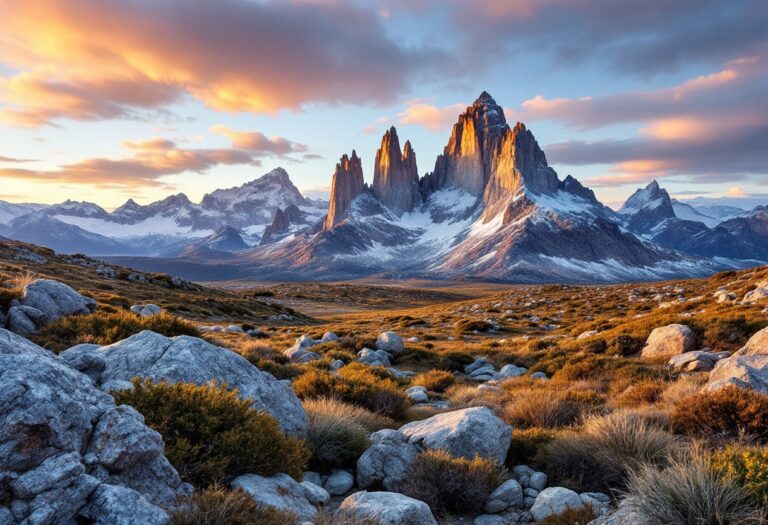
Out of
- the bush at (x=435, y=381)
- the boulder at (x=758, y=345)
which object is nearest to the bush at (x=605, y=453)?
the boulder at (x=758, y=345)

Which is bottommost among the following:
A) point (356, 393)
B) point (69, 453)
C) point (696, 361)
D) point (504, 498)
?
point (504, 498)

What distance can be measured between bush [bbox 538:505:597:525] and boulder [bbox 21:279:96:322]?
16.3 meters

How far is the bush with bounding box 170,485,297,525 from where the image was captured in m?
4.70

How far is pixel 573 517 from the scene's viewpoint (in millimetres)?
6340

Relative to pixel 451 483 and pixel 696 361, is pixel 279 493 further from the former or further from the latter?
pixel 696 361

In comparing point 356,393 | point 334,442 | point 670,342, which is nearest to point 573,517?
point 334,442

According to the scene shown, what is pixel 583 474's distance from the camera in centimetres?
789

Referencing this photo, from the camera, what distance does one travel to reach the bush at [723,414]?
859 centimetres

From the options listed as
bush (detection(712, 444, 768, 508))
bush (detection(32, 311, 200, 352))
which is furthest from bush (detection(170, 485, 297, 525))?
bush (detection(32, 311, 200, 352))

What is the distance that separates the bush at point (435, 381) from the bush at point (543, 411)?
5783mm

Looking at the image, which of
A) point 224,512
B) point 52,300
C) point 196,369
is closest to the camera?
point 224,512

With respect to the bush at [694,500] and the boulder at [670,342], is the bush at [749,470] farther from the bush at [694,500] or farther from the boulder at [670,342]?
the boulder at [670,342]

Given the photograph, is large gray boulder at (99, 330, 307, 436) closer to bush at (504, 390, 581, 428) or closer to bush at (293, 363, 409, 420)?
bush at (293, 363, 409, 420)

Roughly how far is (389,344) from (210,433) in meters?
19.7
